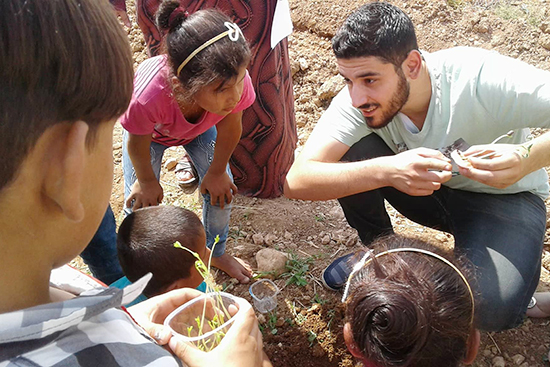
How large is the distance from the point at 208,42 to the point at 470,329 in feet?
4.81

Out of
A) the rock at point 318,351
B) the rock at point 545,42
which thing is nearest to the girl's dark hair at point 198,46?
the rock at point 318,351

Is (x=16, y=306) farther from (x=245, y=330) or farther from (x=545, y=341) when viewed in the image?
(x=545, y=341)

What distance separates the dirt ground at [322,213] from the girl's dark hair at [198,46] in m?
1.16

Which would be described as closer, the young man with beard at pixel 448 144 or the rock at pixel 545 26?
the young man with beard at pixel 448 144

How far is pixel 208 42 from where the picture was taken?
188 centimetres

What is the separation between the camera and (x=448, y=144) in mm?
2072

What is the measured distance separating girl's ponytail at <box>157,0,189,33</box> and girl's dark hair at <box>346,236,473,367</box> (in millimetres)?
1332

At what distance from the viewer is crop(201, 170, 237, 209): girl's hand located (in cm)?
229

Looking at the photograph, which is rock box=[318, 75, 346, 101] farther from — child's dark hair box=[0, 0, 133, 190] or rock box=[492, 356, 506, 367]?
child's dark hair box=[0, 0, 133, 190]

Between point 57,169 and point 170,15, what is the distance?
1.45 metres

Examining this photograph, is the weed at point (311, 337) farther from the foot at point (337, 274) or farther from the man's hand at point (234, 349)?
the man's hand at point (234, 349)

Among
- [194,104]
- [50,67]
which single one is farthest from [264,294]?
[50,67]

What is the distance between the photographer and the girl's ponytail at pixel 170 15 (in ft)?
6.29

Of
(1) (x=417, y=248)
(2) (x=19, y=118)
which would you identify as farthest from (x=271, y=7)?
(2) (x=19, y=118)
